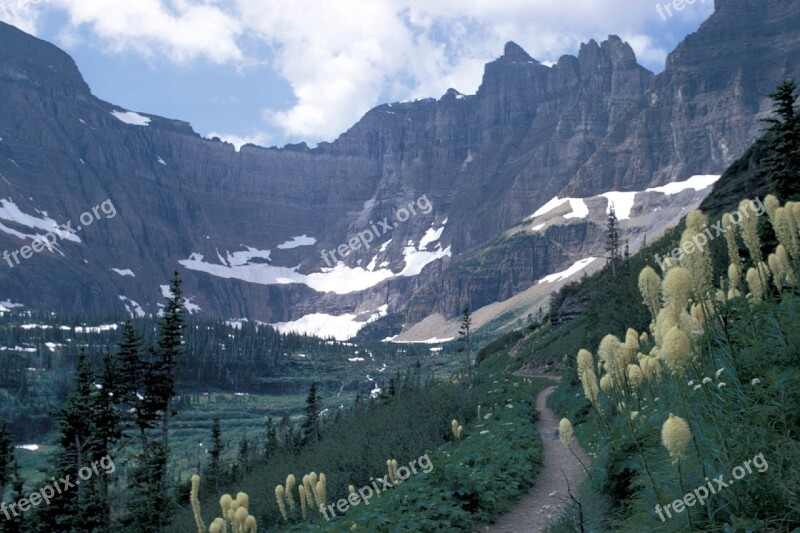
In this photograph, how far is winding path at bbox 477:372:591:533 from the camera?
373 inches

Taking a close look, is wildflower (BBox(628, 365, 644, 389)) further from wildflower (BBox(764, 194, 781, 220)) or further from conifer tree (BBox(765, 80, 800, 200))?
conifer tree (BBox(765, 80, 800, 200))

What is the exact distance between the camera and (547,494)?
11.6 metres

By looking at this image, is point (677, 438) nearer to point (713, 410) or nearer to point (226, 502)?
point (713, 410)

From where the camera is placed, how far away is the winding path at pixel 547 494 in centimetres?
948

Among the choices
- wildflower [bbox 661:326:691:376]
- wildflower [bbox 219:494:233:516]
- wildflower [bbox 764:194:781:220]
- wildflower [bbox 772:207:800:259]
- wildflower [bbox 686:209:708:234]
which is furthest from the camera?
wildflower [bbox 219:494:233:516]

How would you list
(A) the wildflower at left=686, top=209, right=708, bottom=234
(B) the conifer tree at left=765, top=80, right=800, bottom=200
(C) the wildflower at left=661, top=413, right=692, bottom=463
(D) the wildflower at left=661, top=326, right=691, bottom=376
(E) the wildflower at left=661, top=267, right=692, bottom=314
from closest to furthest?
(C) the wildflower at left=661, top=413, right=692, bottom=463 < (D) the wildflower at left=661, top=326, right=691, bottom=376 < (E) the wildflower at left=661, top=267, right=692, bottom=314 < (A) the wildflower at left=686, top=209, right=708, bottom=234 < (B) the conifer tree at left=765, top=80, right=800, bottom=200

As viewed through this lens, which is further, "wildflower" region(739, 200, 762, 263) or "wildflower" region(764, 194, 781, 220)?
"wildflower" region(764, 194, 781, 220)

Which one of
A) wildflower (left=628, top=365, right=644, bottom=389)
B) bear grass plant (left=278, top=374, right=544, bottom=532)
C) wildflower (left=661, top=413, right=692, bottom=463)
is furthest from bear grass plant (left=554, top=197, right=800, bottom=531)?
bear grass plant (left=278, top=374, right=544, bottom=532)

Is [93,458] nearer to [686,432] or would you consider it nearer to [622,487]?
[622,487]

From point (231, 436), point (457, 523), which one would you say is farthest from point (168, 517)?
point (231, 436)

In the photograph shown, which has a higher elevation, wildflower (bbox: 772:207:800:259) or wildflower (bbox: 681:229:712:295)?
wildflower (bbox: 772:207:800:259)

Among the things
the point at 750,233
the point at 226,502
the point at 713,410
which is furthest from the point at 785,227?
the point at 226,502

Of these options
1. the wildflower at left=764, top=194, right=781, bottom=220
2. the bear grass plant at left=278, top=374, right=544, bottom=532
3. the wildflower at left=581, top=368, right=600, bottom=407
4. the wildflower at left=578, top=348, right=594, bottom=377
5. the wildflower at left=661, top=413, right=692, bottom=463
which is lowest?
the bear grass plant at left=278, top=374, right=544, bottom=532

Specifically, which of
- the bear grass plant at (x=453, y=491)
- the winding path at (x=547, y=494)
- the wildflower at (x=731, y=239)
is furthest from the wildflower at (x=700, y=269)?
the bear grass plant at (x=453, y=491)
